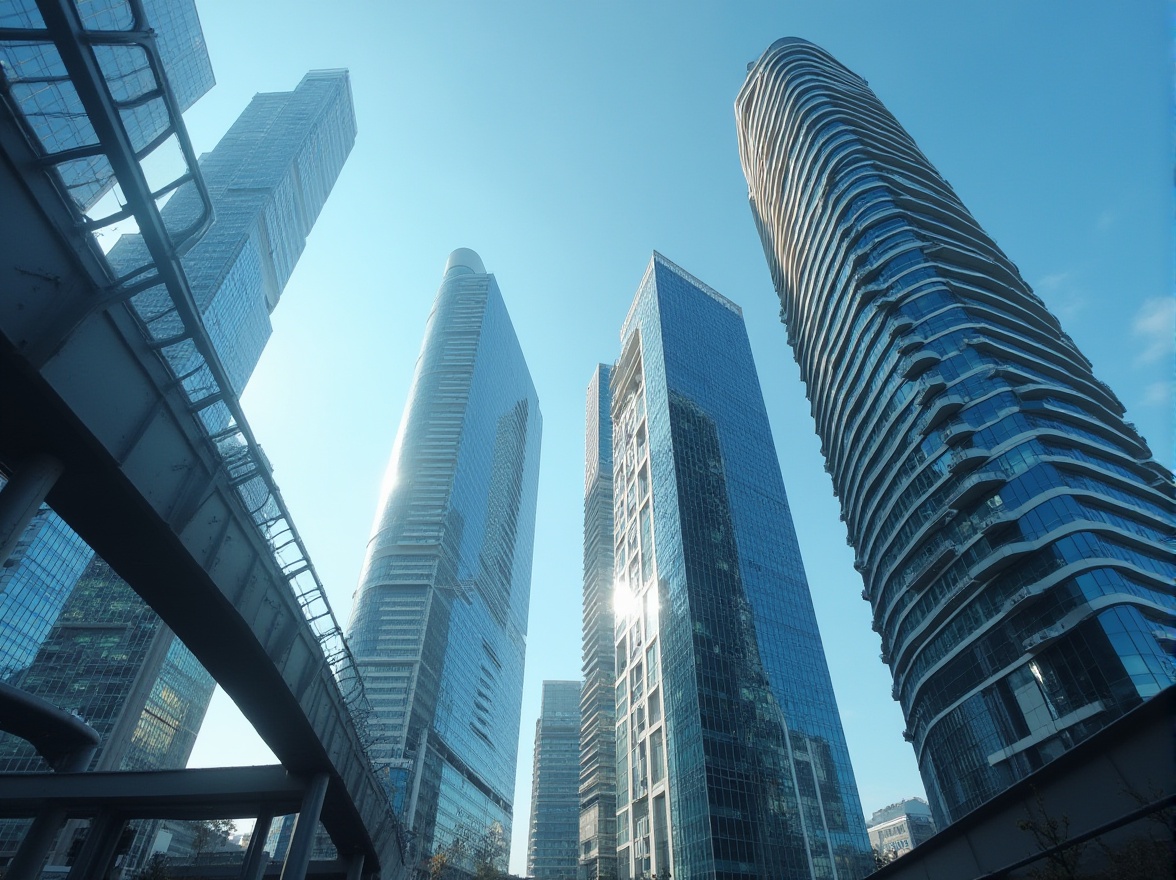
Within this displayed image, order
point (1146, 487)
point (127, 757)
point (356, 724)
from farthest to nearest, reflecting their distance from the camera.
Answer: point (127, 757), point (1146, 487), point (356, 724)

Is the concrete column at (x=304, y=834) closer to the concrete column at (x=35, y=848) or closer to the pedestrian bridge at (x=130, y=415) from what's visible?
the pedestrian bridge at (x=130, y=415)

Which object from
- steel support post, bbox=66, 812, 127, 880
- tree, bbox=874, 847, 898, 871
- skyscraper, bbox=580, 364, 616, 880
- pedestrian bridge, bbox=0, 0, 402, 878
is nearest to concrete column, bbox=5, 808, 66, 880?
steel support post, bbox=66, 812, 127, 880

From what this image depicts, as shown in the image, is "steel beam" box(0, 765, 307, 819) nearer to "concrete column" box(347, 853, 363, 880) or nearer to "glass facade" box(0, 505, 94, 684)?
"concrete column" box(347, 853, 363, 880)

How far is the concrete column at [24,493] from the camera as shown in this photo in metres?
11.0

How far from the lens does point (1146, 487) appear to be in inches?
1962

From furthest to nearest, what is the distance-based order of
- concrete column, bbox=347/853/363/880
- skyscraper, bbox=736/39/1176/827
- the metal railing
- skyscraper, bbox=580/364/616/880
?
skyscraper, bbox=580/364/616/880 < skyscraper, bbox=736/39/1176/827 < concrete column, bbox=347/853/363/880 < the metal railing

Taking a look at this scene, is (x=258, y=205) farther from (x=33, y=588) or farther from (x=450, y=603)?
(x=450, y=603)

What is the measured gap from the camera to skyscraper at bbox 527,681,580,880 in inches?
6378

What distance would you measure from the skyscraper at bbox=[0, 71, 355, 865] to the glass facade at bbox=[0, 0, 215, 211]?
17324 mm

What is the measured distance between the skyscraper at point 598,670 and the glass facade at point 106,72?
111 meters

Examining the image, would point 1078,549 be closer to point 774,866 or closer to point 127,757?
point 774,866

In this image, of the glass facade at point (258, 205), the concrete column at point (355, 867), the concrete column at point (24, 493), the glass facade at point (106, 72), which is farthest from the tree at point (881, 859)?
the glass facade at point (258, 205)

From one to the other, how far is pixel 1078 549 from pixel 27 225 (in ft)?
Result: 178

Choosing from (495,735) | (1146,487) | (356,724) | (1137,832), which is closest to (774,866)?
(1146,487)
